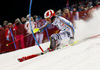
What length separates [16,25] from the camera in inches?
253

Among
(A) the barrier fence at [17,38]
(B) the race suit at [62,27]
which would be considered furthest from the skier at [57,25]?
(A) the barrier fence at [17,38]

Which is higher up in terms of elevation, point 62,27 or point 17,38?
point 62,27

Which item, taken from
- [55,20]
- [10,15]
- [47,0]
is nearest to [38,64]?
[55,20]

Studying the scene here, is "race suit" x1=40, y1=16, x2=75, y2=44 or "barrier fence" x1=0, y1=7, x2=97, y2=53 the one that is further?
"barrier fence" x1=0, y1=7, x2=97, y2=53

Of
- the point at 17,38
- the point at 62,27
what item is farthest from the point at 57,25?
the point at 17,38

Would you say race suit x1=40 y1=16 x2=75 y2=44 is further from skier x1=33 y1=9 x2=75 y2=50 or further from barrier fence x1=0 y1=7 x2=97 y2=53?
barrier fence x1=0 y1=7 x2=97 y2=53

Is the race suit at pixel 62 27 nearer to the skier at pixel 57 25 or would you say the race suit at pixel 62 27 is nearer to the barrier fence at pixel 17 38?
the skier at pixel 57 25

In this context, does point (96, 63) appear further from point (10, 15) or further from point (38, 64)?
point (10, 15)

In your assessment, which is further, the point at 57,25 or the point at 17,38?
the point at 17,38

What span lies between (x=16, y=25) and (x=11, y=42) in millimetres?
765

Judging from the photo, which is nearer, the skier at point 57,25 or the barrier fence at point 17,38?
the skier at point 57,25

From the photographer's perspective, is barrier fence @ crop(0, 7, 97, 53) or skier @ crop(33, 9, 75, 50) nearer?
skier @ crop(33, 9, 75, 50)

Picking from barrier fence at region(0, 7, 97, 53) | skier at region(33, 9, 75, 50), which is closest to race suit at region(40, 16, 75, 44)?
skier at region(33, 9, 75, 50)

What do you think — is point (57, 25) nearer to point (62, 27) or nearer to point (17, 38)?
point (62, 27)
